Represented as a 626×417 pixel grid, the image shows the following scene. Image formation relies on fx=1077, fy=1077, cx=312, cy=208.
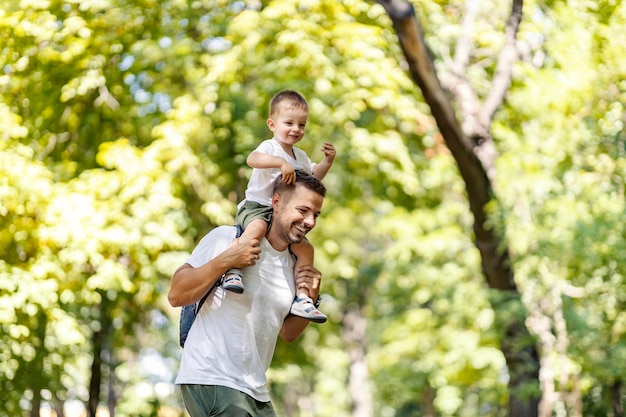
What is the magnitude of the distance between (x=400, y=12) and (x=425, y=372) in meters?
13.8

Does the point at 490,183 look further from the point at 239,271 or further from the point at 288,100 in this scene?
the point at 239,271

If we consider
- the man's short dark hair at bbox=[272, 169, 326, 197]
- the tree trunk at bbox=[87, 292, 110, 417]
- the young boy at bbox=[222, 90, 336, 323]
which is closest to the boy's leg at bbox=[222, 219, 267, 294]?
the young boy at bbox=[222, 90, 336, 323]

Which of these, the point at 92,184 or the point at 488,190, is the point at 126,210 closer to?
the point at 92,184

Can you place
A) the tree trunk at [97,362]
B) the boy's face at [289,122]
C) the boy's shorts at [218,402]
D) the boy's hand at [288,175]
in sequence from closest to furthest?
1. the boy's shorts at [218,402]
2. the boy's hand at [288,175]
3. the boy's face at [289,122]
4. the tree trunk at [97,362]

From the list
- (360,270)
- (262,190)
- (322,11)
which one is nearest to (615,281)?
(322,11)

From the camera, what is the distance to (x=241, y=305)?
437 cm

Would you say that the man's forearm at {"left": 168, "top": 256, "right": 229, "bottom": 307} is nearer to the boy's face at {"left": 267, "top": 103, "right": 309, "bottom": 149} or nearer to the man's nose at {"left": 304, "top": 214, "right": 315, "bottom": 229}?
the man's nose at {"left": 304, "top": 214, "right": 315, "bottom": 229}

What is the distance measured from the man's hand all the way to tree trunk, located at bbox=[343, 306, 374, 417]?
2674 cm

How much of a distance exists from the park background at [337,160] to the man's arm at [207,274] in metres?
6.27

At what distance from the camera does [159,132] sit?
46.5 ft

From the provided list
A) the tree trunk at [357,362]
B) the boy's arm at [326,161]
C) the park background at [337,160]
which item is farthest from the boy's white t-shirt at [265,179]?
the tree trunk at [357,362]

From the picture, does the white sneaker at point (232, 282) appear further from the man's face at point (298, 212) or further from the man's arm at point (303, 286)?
the man's arm at point (303, 286)

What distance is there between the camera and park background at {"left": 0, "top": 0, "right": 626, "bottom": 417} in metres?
11.6

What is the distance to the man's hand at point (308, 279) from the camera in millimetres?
4574
